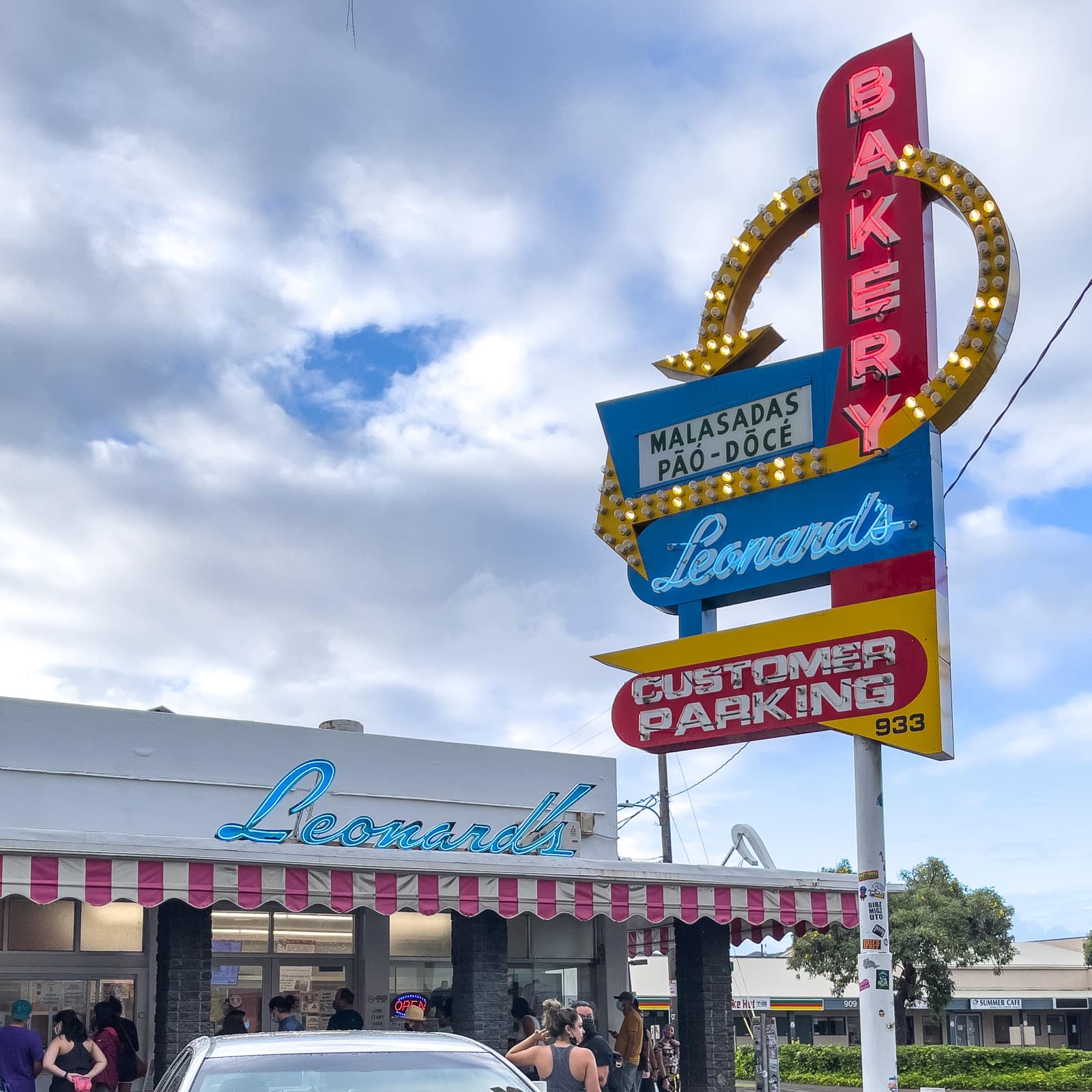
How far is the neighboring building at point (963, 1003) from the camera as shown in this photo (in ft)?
167

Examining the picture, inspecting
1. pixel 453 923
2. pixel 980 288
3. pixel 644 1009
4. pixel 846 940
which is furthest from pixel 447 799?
pixel 644 1009

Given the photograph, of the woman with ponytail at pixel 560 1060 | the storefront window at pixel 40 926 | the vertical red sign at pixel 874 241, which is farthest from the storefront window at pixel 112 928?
the vertical red sign at pixel 874 241

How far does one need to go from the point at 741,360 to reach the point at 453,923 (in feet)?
23.9

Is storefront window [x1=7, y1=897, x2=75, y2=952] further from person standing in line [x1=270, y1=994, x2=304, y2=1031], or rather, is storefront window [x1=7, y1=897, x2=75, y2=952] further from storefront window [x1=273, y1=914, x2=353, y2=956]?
person standing in line [x1=270, y1=994, x2=304, y2=1031]

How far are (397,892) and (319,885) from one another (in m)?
0.80

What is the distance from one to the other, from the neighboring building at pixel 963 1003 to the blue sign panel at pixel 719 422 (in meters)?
35.1

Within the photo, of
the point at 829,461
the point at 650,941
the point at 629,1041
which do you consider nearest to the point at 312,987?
the point at 629,1041

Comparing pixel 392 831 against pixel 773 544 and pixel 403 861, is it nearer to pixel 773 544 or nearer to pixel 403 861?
pixel 403 861

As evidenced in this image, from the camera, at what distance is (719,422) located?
1609 cm

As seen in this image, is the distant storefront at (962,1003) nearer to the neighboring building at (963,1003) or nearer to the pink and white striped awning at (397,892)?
the neighboring building at (963,1003)

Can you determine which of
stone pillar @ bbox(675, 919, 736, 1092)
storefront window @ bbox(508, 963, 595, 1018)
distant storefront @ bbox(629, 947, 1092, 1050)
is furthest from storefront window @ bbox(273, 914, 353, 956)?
distant storefront @ bbox(629, 947, 1092, 1050)

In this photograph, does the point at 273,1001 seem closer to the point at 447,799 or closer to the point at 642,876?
the point at 642,876

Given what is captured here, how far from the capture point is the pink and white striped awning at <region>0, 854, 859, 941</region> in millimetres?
12523

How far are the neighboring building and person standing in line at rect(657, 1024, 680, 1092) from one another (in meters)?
25.1
